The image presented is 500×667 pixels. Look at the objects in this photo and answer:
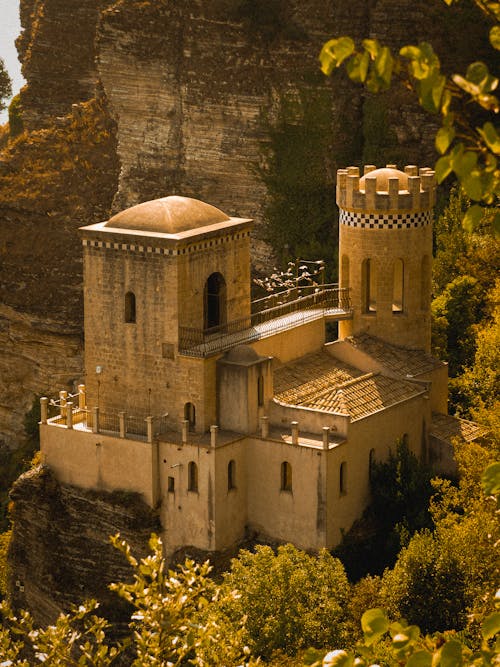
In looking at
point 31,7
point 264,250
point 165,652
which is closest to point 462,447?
point 165,652

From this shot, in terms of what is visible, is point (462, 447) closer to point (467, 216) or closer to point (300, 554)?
point (300, 554)

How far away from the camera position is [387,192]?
42.5m

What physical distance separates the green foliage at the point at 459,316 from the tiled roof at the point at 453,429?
501cm

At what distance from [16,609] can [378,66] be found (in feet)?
108

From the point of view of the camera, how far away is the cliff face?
6138cm

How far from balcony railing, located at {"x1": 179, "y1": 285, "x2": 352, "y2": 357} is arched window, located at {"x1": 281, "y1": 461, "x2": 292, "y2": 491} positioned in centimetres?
326

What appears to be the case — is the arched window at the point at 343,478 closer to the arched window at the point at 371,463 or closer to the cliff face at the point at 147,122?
the arched window at the point at 371,463

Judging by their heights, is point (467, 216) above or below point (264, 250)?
above

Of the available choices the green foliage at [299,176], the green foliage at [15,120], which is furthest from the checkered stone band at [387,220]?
the green foliage at [15,120]

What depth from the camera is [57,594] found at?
135ft

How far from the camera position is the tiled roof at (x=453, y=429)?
4197cm

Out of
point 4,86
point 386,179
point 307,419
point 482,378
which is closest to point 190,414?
point 307,419

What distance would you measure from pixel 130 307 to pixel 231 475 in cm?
490

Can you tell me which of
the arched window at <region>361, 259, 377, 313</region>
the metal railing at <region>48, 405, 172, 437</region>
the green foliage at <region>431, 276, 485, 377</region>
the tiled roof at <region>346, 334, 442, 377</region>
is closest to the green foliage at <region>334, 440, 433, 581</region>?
the tiled roof at <region>346, 334, 442, 377</region>
